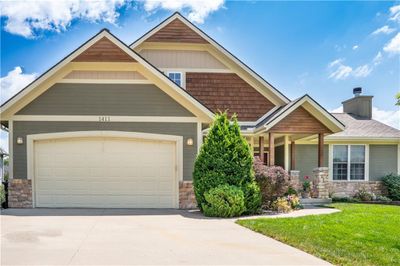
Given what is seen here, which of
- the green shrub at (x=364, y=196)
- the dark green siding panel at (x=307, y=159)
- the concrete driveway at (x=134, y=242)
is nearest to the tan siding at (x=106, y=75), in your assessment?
the concrete driveway at (x=134, y=242)

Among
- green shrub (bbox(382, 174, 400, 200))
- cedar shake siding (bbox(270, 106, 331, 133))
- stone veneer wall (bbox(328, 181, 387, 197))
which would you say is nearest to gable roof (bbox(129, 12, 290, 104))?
cedar shake siding (bbox(270, 106, 331, 133))

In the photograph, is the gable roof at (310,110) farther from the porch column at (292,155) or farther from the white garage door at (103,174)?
the white garage door at (103,174)

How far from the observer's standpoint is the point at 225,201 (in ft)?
30.1

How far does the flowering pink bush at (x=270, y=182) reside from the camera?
1024cm

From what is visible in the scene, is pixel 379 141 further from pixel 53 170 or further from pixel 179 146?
pixel 53 170

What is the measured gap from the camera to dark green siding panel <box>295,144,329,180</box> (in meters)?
15.7

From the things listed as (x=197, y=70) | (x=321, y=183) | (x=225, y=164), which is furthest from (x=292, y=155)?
(x=225, y=164)

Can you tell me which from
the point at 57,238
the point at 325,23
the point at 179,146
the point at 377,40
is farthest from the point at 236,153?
the point at 377,40

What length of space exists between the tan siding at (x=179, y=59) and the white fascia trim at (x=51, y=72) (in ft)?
12.8

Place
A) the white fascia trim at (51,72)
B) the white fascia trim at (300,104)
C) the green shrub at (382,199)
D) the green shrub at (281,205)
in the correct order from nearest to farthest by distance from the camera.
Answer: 1. the green shrub at (281,205)
2. the white fascia trim at (51,72)
3. the white fascia trim at (300,104)
4. the green shrub at (382,199)

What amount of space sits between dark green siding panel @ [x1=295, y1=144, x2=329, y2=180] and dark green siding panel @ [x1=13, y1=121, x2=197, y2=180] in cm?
663

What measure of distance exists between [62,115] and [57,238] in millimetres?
5635

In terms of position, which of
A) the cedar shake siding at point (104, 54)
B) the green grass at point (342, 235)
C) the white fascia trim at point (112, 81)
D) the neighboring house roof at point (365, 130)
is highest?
the cedar shake siding at point (104, 54)

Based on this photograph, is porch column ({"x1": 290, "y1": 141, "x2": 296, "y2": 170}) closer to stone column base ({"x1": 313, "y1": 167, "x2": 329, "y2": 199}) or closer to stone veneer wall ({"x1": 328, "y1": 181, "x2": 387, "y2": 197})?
stone column base ({"x1": 313, "y1": 167, "x2": 329, "y2": 199})
